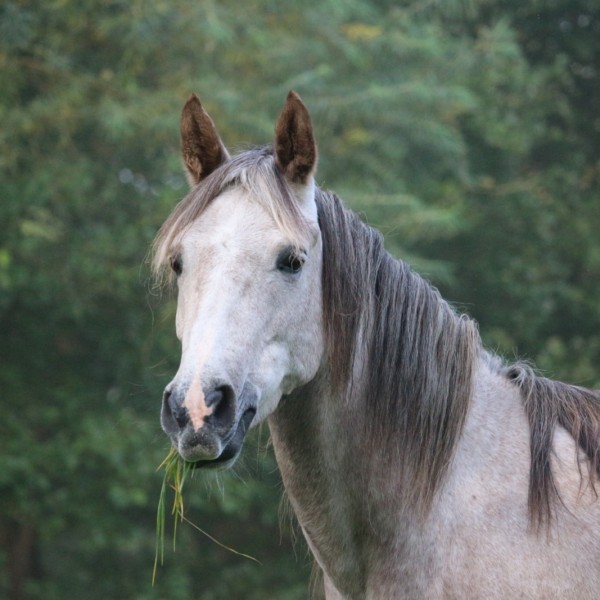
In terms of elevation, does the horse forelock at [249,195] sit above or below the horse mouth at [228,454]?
above

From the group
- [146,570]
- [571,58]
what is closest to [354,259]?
[146,570]

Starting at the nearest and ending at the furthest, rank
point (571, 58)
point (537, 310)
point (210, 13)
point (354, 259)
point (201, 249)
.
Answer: point (201, 249) → point (354, 259) → point (210, 13) → point (537, 310) → point (571, 58)

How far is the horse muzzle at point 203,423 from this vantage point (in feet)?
9.72

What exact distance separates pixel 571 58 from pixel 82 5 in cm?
891

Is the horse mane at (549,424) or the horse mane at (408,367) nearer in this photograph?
the horse mane at (549,424)

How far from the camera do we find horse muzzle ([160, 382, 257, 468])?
2963 millimetres

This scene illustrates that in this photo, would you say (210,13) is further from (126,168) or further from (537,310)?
(537,310)

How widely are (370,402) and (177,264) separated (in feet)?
2.79

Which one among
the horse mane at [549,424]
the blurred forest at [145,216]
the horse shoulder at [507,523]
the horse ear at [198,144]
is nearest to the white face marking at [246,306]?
the horse ear at [198,144]

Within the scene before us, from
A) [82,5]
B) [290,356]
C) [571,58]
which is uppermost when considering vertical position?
[571,58]

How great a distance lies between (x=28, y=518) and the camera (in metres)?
12.2

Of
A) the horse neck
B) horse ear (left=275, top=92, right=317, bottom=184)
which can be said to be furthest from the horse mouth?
horse ear (left=275, top=92, right=317, bottom=184)

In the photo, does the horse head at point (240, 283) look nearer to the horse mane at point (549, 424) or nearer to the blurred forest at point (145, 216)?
the horse mane at point (549, 424)

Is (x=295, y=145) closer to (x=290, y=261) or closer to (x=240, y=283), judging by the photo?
(x=290, y=261)
